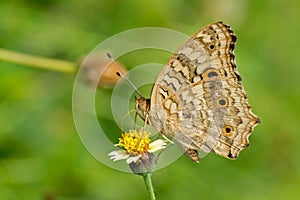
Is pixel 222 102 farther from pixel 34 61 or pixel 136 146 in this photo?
pixel 34 61

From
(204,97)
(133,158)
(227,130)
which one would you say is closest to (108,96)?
(204,97)

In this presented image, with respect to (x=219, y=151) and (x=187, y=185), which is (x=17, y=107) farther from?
(x=219, y=151)

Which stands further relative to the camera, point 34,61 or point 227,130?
point 34,61

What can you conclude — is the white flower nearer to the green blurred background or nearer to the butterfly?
the butterfly

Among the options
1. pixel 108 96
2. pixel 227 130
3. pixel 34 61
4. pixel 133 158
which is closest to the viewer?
pixel 133 158

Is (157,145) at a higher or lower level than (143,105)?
lower

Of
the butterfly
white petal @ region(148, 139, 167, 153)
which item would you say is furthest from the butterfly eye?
white petal @ region(148, 139, 167, 153)

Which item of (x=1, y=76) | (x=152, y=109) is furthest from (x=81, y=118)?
(x=152, y=109)
